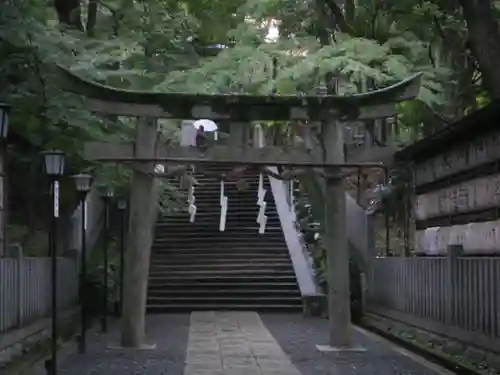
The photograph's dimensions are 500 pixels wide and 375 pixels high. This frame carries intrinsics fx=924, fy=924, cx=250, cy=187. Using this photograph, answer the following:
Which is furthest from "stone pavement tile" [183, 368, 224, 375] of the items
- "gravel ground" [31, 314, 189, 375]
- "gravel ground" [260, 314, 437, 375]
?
"gravel ground" [260, 314, 437, 375]

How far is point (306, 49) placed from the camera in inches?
722

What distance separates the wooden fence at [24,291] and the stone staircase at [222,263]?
6.70 m

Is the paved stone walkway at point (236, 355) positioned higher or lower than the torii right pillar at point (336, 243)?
lower

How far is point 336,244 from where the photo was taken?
16.0m

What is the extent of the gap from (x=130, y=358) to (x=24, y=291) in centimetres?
202

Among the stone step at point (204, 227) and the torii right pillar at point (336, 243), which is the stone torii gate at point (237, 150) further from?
the stone step at point (204, 227)

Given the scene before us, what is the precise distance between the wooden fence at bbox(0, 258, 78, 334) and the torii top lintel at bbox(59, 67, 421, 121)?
→ 2.91 meters

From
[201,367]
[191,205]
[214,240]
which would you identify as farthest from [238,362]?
[214,240]

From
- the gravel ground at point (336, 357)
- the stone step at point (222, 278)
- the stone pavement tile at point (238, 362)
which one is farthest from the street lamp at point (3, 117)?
the stone step at point (222, 278)

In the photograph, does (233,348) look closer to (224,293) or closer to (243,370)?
(243,370)

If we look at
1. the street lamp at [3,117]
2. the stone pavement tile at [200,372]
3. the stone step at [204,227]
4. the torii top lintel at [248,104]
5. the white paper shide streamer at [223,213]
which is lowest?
the stone pavement tile at [200,372]

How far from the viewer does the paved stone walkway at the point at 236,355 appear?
13.3 m

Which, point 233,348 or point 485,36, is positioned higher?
point 485,36

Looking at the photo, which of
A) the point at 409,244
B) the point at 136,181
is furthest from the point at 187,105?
the point at 409,244
